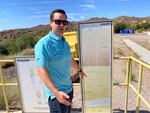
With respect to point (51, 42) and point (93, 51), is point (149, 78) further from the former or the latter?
point (51, 42)

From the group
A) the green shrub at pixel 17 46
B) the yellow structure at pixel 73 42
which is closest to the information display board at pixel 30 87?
the yellow structure at pixel 73 42

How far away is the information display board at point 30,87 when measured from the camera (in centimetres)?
536

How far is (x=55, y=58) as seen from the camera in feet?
10.3

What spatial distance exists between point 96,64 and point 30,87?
1.30m

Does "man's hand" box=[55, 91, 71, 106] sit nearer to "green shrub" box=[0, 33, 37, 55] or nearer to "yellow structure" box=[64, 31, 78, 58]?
"yellow structure" box=[64, 31, 78, 58]

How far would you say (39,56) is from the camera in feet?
9.99

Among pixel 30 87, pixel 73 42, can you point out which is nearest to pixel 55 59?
pixel 30 87

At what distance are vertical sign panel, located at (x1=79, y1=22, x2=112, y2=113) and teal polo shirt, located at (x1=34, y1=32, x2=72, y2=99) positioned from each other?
159 cm

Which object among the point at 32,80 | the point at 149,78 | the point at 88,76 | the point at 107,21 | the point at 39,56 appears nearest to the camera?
the point at 39,56

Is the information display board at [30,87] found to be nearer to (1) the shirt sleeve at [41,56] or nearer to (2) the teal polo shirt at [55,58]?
(2) the teal polo shirt at [55,58]

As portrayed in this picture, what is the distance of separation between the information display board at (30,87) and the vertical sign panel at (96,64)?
0.79m

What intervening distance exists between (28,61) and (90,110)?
1374mm

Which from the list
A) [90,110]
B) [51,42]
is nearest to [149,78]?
[90,110]

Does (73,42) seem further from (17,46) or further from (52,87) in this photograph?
(17,46)
